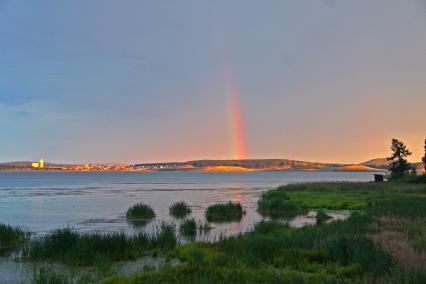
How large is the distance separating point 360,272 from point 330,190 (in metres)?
50.9

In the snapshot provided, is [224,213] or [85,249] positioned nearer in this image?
[85,249]

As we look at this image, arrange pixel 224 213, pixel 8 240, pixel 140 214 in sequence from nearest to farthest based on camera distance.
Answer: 1. pixel 8 240
2. pixel 224 213
3. pixel 140 214

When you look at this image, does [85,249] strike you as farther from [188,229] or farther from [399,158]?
[399,158]

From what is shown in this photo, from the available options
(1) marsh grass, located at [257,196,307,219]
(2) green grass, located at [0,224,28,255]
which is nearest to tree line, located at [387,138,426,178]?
(1) marsh grass, located at [257,196,307,219]

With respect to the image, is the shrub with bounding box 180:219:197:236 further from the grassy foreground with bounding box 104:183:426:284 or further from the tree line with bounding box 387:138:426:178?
the tree line with bounding box 387:138:426:178

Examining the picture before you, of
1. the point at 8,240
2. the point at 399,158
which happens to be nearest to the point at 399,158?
the point at 399,158

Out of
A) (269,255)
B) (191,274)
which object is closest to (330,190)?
(269,255)

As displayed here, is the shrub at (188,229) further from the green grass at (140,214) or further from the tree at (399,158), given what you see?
the tree at (399,158)

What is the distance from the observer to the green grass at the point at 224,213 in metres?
37.5

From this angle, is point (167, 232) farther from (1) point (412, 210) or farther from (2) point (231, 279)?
(1) point (412, 210)

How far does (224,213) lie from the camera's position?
39.5 m

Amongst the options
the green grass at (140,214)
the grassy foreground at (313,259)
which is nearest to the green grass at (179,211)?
the green grass at (140,214)

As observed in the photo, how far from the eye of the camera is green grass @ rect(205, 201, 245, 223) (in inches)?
1476

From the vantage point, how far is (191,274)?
1335 cm
